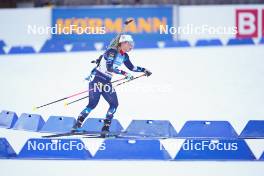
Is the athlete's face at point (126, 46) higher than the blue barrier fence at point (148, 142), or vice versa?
the athlete's face at point (126, 46)

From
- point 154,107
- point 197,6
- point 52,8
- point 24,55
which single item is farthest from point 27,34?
point 197,6

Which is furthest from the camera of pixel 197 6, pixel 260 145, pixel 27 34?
pixel 197 6

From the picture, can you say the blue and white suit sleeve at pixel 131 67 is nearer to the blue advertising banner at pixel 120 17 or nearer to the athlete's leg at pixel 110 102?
the athlete's leg at pixel 110 102

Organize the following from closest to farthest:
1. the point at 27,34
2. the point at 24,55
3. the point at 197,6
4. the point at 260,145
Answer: the point at 260,145 < the point at 24,55 < the point at 27,34 < the point at 197,6

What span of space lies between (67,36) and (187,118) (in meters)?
0.69

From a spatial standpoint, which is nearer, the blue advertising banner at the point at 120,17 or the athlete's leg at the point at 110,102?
the athlete's leg at the point at 110,102

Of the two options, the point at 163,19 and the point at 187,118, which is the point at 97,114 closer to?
the point at 187,118

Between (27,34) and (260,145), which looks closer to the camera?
(260,145)

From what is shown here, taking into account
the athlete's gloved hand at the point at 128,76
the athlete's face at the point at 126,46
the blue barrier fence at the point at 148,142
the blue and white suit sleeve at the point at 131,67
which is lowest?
the blue barrier fence at the point at 148,142

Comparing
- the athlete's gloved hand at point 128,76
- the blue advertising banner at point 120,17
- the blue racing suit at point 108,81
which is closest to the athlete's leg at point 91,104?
the blue racing suit at point 108,81

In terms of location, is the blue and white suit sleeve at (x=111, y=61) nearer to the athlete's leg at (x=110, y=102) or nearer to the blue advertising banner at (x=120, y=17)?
the athlete's leg at (x=110, y=102)

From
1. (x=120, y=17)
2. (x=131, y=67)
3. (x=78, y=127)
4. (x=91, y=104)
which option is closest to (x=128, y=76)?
(x=131, y=67)

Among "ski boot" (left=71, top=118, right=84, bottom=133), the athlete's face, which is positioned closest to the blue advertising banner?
the athlete's face

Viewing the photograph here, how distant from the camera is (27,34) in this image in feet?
6.48
